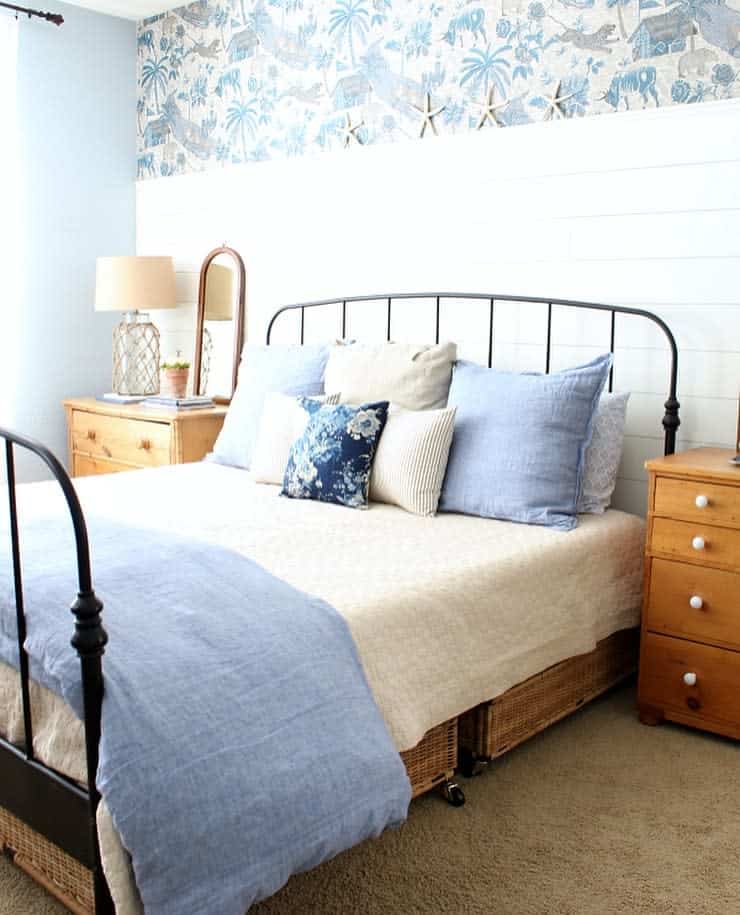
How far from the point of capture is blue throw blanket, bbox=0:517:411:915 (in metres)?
1.48

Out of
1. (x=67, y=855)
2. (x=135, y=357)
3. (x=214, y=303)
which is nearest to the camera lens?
(x=67, y=855)

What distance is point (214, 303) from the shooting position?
4234 mm

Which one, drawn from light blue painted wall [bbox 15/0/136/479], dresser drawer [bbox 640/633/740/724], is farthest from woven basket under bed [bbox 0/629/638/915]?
light blue painted wall [bbox 15/0/136/479]

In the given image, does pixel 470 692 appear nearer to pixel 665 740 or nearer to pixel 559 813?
pixel 559 813

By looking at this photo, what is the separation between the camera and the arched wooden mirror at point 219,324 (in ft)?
13.6

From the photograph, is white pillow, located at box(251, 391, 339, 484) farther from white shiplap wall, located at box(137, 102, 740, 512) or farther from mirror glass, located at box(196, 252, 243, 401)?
mirror glass, located at box(196, 252, 243, 401)

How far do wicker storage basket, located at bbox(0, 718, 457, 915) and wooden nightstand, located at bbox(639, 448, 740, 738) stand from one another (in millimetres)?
706

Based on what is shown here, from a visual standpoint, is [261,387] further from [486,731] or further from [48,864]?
[48,864]

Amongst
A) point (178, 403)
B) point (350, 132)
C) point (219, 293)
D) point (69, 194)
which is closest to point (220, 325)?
point (219, 293)

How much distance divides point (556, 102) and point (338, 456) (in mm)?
1303

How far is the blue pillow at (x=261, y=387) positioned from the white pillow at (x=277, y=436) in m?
0.17

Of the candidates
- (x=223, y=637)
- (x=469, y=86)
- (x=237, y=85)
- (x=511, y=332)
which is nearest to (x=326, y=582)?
(x=223, y=637)

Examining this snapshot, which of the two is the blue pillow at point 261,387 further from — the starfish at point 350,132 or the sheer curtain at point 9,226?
the sheer curtain at point 9,226

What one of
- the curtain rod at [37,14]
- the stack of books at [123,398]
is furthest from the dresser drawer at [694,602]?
the curtain rod at [37,14]
